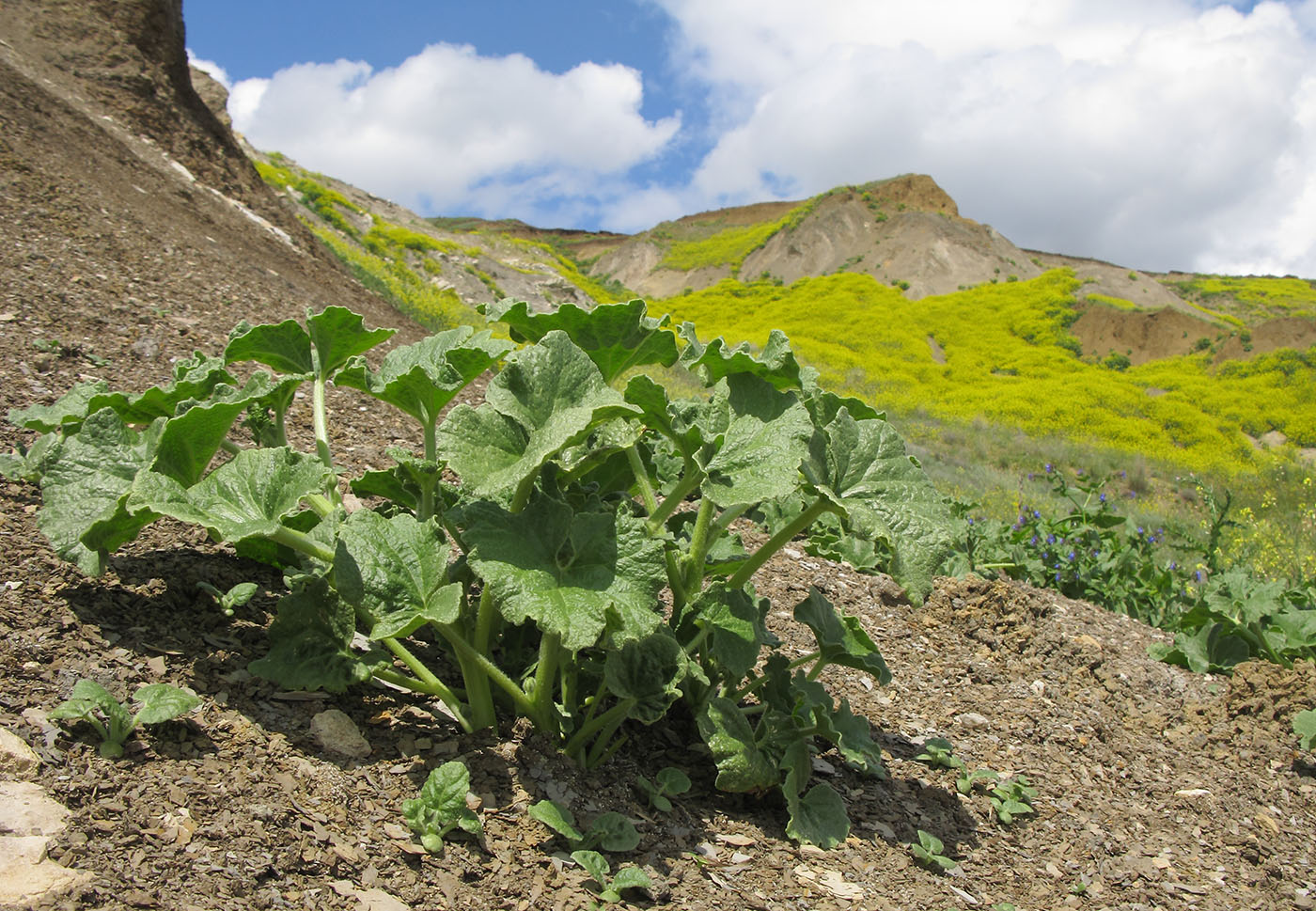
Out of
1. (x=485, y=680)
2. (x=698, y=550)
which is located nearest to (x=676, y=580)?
(x=698, y=550)

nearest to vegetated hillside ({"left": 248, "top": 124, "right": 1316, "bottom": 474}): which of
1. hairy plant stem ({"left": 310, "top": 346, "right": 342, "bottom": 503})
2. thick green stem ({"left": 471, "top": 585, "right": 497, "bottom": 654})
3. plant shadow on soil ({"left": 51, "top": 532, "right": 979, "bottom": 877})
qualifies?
hairy plant stem ({"left": 310, "top": 346, "right": 342, "bottom": 503})

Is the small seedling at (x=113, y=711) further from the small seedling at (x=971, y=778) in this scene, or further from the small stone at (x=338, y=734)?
the small seedling at (x=971, y=778)

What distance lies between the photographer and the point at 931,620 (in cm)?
382

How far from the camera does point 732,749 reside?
1.87 meters

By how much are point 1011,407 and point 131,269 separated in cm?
2417

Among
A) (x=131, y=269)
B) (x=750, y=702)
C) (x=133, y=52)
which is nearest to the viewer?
(x=750, y=702)

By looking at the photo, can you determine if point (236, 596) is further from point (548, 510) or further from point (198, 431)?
point (548, 510)

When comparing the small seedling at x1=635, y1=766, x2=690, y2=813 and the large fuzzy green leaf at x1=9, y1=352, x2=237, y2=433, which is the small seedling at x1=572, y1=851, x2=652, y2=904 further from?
the large fuzzy green leaf at x1=9, y1=352, x2=237, y2=433

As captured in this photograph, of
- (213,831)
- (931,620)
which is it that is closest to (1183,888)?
(931,620)

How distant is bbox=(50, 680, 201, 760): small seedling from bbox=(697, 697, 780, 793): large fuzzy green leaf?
1118mm

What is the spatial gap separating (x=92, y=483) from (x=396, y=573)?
2.62ft

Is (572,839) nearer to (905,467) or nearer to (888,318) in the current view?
(905,467)

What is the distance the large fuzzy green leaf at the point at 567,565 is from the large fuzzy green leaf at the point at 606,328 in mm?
439

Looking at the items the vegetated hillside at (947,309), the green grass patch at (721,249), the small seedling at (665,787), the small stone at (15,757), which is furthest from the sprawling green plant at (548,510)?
the green grass patch at (721,249)
